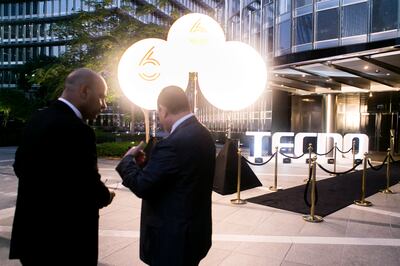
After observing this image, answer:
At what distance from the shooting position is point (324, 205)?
24.7 feet

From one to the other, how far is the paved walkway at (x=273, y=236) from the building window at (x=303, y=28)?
48.6ft

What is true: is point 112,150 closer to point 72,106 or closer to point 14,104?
point 72,106

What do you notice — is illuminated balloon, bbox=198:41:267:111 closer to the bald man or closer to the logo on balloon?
the logo on balloon

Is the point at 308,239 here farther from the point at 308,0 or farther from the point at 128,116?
the point at 308,0

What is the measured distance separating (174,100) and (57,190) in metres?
0.99

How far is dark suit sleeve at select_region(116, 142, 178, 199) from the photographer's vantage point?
2.36 m

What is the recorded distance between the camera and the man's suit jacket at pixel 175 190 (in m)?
2.38

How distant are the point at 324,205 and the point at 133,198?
13.7 ft

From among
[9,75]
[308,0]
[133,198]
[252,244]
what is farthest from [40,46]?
[252,244]

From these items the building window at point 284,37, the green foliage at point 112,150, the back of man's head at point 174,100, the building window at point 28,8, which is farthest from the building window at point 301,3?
the building window at point 28,8

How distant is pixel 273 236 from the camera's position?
5.34 m

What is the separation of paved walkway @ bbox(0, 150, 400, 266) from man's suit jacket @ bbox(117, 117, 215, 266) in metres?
1.94

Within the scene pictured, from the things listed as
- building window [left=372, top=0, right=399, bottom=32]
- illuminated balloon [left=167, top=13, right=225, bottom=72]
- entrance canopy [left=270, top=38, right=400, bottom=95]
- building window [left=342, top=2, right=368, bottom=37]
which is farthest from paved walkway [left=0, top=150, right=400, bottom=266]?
building window [left=342, top=2, right=368, bottom=37]

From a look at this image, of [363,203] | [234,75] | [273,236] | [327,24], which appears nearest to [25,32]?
[327,24]
